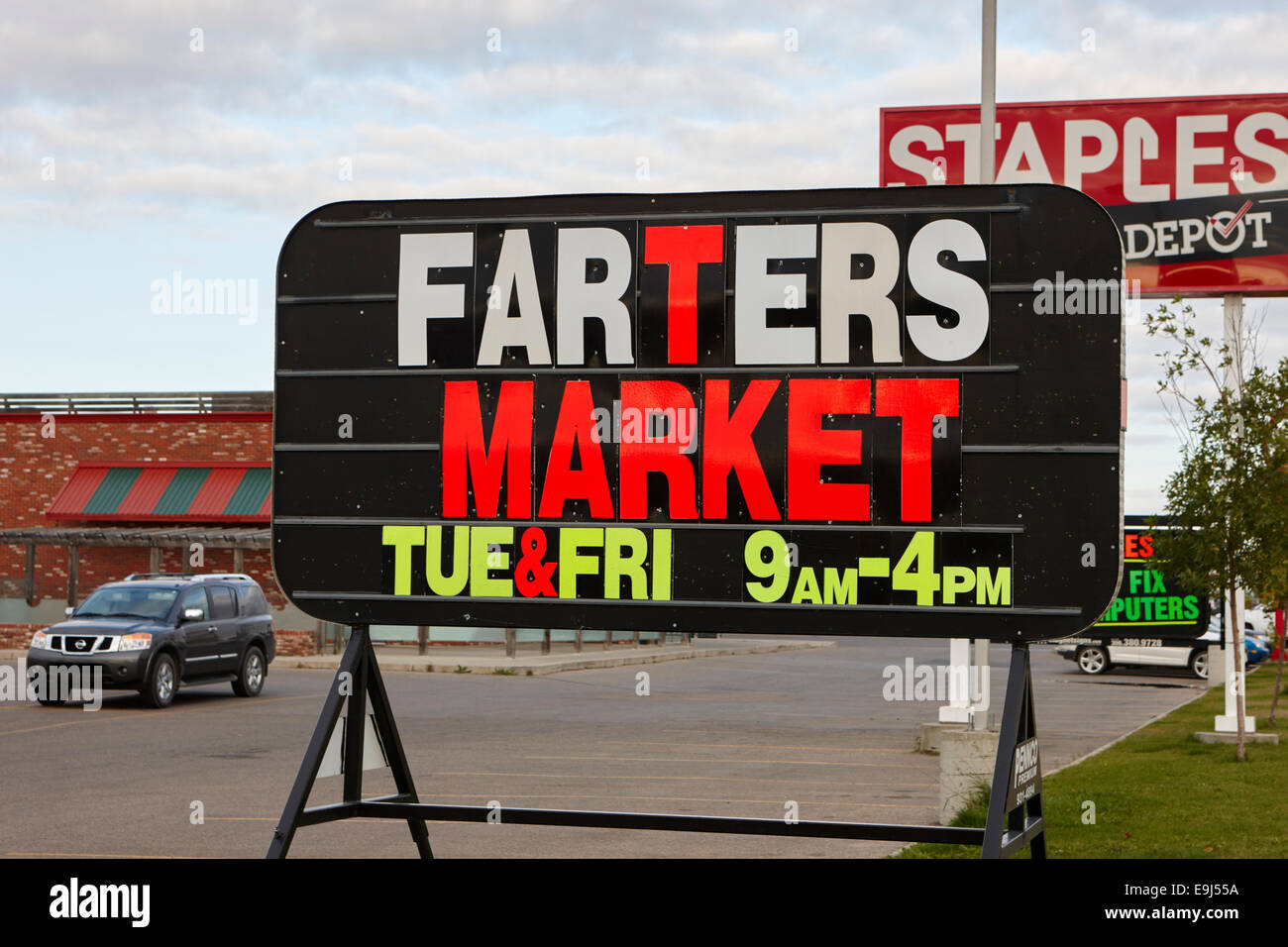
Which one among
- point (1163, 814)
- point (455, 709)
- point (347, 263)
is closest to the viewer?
point (347, 263)

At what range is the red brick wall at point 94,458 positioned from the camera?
3925 cm

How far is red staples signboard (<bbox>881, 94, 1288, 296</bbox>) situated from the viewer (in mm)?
18609

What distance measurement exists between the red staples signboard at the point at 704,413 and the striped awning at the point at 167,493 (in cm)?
3139

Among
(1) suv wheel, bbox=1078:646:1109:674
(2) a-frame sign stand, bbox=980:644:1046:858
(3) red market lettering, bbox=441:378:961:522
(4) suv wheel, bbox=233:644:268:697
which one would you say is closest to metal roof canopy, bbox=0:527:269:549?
(4) suv wheel, bbox=233:644:268:697

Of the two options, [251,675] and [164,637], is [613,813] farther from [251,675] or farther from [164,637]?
[251,675]

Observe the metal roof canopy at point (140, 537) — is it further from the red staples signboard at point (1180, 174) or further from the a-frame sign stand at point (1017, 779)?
the a-frame sign stand at point (1017, 779)

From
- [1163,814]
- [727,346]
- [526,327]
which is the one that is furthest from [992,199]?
[1163,814]

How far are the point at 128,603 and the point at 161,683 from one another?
157cm

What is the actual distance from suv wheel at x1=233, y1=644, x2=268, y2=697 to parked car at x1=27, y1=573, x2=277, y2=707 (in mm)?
17

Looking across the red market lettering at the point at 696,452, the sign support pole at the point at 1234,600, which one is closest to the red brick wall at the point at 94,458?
the sign support pole at the point at 1234,600

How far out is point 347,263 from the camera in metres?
7.26
